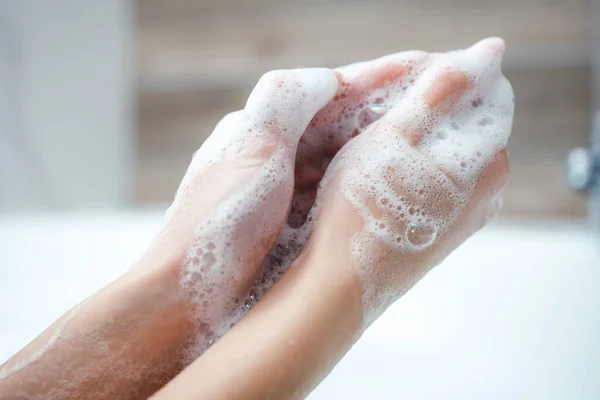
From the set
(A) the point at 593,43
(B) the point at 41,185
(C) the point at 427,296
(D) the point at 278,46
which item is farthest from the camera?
(B) the point at 41,185

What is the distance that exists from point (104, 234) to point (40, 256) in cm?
17

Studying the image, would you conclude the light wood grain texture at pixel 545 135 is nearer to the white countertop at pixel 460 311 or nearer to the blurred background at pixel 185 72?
the blurred background at pixel 185 72

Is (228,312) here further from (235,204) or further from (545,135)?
(545,135)

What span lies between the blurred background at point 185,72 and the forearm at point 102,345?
1.53 meters

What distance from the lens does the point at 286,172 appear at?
22.9 inches

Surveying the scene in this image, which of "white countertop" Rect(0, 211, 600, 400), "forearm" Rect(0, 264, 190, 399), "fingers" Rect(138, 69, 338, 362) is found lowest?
"white countertop" Rect(0, 211, 600, 400)

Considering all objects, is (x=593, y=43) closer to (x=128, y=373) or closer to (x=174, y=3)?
(x=174, y=3)

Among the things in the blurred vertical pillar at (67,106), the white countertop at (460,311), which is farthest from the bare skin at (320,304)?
the blurred vertical pillar at (67,106)

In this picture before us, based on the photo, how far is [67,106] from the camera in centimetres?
209

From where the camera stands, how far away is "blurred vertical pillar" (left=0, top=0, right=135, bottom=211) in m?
2.02

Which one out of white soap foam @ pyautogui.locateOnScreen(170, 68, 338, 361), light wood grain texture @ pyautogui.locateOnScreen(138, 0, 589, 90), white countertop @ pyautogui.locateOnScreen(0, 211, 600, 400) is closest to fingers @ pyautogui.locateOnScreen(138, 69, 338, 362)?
white soap foam @ pyautogui.locateOnScreen(170, 68, 338, 361)

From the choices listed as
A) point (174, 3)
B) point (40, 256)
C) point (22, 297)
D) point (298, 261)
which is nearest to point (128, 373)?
point (298, 261)

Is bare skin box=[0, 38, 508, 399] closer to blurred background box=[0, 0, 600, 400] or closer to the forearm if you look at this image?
the forearm

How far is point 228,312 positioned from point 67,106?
5.94 ft
